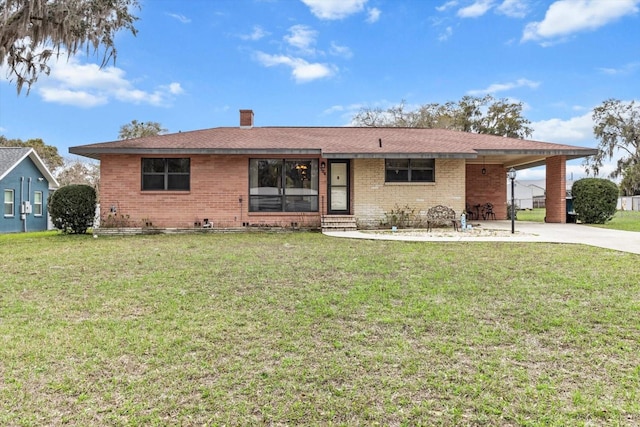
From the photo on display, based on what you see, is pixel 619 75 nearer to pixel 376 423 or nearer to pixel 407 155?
pixel 407 155

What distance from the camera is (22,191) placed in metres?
23.3

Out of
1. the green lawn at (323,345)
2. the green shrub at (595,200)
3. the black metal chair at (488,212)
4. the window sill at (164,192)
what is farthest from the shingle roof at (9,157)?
the green shrub at (595,200)

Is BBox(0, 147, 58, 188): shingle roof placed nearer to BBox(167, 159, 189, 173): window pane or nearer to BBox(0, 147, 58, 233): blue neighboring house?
BBox(0, 147, 58, 233): blue neighboring house

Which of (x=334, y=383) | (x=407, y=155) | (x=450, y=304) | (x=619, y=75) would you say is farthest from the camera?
(x=619, y=75)

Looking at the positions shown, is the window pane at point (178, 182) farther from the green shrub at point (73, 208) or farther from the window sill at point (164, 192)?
the green shrub at point (73, 208)

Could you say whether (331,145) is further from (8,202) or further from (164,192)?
(8,202)

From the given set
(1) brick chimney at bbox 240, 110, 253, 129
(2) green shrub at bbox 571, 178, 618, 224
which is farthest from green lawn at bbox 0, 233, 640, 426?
(1) brick chimney at bbox 240, 110, 253, 129

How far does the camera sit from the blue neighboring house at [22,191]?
866 inches

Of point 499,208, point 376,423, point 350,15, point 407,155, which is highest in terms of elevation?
point 350,15

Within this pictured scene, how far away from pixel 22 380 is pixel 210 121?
81.5 ft

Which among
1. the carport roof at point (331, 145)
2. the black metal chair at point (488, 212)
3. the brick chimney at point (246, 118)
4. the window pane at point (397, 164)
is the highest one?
the brick chimney at point (246, 118)

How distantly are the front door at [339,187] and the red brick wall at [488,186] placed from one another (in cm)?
707

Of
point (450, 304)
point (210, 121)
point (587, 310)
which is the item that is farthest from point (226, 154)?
point (210, 121)

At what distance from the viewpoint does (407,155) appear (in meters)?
13.2
